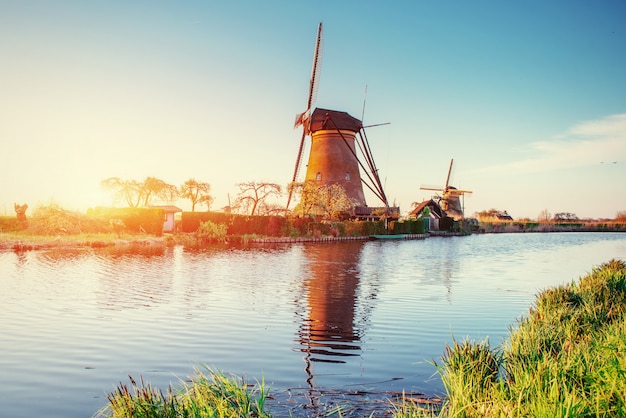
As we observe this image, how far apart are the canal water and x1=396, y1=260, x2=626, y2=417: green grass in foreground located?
826mm

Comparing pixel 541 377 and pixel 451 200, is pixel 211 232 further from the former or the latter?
pixel 451 200

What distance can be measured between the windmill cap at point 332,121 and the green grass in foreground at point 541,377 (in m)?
37.6

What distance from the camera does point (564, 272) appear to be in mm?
17359

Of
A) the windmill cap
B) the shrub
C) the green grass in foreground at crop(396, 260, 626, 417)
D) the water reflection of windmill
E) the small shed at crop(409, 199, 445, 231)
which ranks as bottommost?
the water reflection of windmill

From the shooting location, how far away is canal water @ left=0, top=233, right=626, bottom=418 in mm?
5336

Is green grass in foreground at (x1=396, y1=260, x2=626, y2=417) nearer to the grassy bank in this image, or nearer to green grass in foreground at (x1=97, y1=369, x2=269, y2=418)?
the grassy bank

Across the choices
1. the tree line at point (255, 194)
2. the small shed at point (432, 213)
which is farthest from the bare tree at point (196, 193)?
the small shed at point (432, 213)

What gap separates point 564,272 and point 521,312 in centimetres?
918

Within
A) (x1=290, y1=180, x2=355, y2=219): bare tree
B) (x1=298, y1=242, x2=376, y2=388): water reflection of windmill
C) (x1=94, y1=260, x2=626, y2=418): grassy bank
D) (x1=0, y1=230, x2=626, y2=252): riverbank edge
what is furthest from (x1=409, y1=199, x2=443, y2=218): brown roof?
(x1=94, y1=260, x2=626, y2=418): grassy bank

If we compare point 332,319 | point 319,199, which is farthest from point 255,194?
point 332,319

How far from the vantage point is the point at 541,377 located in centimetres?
393

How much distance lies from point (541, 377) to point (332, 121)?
4017cm

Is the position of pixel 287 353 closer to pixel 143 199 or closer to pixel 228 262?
pixel 228 262

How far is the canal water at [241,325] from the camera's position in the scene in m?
5.34
